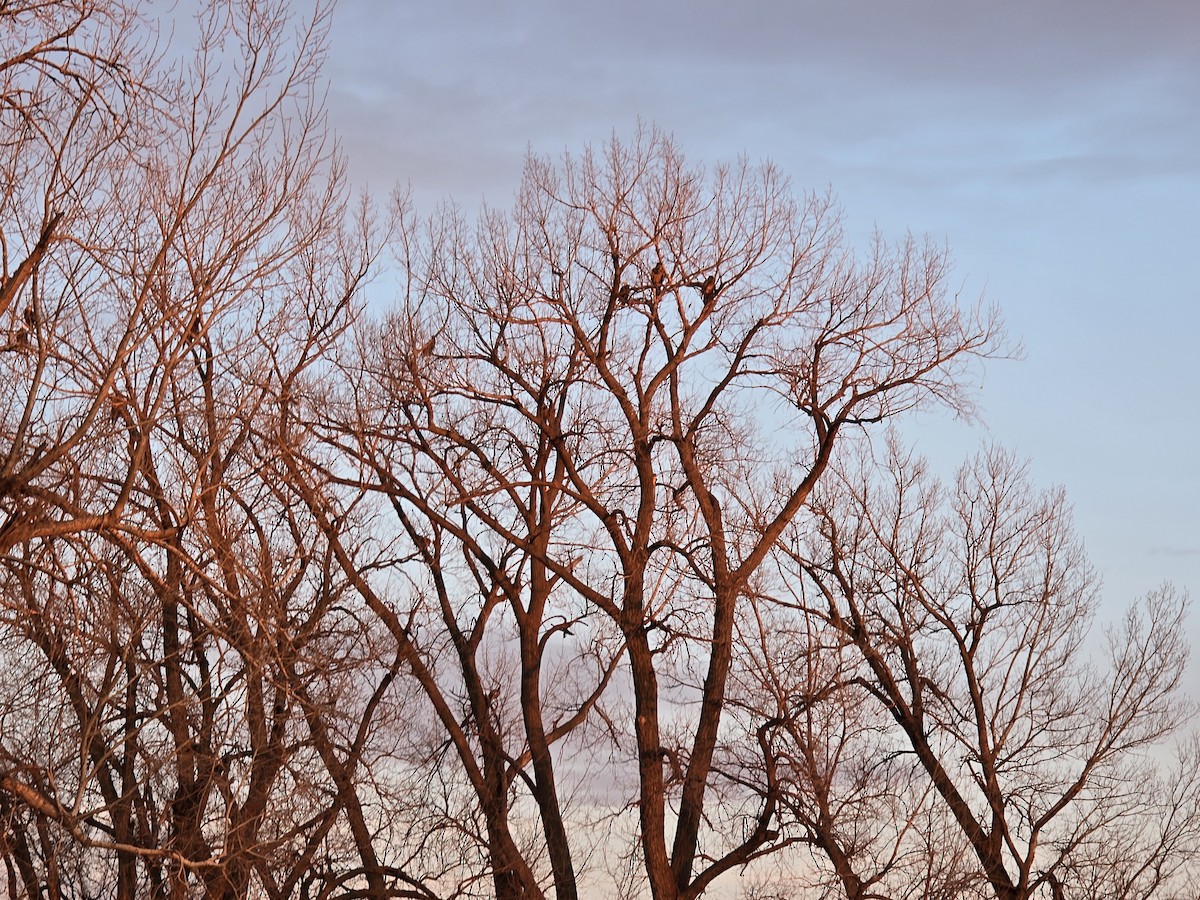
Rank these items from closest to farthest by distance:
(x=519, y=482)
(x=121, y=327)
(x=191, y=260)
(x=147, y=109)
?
(x=147, y=109) < (x=191, y=260) < (x=121, y=327) < (x=519, y=482)

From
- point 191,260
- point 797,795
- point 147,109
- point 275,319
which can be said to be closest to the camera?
point 147,109

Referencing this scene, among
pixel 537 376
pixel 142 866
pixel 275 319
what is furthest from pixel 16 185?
pixel 537 376

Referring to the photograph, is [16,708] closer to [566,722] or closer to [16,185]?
[16,185]

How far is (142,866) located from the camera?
15062 mm

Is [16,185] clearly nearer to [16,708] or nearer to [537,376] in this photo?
[16,708]

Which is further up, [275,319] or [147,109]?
[275,319]

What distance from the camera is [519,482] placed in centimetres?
1817

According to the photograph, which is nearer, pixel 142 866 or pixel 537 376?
pixel 142 866

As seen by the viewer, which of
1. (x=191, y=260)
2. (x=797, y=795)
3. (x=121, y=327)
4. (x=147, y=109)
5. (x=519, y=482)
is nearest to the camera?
(x=147, y=109)

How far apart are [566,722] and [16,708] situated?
9630mm

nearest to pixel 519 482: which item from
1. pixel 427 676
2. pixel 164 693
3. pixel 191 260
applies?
pixel 427 676

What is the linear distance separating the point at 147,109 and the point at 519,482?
9202 mm

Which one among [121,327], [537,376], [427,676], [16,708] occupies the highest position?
[537,376]

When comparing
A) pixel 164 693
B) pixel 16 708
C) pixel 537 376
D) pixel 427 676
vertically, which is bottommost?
pixel 16 708
